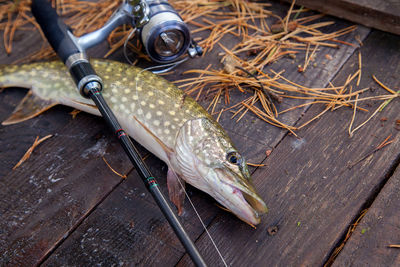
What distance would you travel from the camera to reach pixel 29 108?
1881 mm

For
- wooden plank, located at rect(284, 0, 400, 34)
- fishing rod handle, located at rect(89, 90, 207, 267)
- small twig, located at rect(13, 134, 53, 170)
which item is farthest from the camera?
wooden plank, located at rect(284, 0, 400, 34)

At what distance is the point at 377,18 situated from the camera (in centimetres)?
205

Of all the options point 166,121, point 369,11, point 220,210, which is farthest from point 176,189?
point 369,11

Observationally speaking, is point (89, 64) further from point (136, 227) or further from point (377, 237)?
point (377, 237)

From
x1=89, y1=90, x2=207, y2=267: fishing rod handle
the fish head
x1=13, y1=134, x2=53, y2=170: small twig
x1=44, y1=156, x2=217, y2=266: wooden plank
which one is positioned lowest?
x1=44, y1=156, x2=217, y2=266: wooden plank

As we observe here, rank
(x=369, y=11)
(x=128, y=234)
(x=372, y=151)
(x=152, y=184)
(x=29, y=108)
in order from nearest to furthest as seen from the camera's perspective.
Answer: (x=152, y=184), (x=128, y=234), (x=372, y=151), (x=29, y=108), (x=369, y=11)

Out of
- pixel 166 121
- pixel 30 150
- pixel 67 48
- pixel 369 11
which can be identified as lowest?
pixel 30 150

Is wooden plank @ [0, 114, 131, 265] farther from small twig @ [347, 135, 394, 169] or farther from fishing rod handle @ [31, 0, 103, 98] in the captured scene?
small twig @ [347, 135, 394, 169]

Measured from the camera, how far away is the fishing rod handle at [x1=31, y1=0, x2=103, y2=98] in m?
1.60

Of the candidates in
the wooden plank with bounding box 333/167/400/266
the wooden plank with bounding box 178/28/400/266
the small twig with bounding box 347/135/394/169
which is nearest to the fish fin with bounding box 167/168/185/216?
the wooden plank with bounding box 178/28/400/266

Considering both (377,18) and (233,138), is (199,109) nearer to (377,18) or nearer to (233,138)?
(233,138)

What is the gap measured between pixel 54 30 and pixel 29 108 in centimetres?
43

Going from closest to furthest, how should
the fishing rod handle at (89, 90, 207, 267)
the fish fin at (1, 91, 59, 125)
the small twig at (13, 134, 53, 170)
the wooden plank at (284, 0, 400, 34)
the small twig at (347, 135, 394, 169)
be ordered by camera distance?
1. the fishing rod handle at (89, 90, 207, 267)
2. the small twig at (347, 135, 394, 169)
3. the small twig at (13, 134, 53, 170)
4. the fish fin at (1, 91, 59, 125)
5. the wooden plank at (284, 0, 400, 34)

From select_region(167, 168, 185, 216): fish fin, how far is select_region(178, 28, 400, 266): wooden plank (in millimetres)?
168
